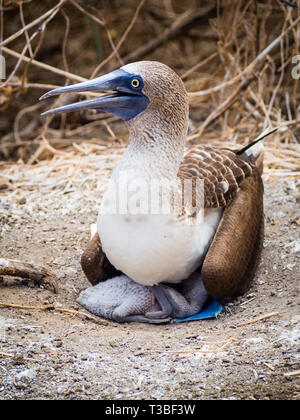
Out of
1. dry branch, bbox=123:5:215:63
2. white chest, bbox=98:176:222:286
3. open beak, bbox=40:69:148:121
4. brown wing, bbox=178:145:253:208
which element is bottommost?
white chest, bbox=98:176:222:286

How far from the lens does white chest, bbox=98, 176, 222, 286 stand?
10.5 feet

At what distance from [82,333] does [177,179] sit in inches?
38.5

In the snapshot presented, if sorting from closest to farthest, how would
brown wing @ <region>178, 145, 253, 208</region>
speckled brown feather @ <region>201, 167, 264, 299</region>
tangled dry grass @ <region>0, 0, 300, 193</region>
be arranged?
speckled brown feather @ <region>201, 167, 264, 299</region>, brown wing @ <region>178, 145, 253, 208</region>, tangled dry grass @ <region>0, 0, 300, 193</region>

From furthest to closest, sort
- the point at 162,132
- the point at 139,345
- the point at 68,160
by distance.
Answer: the point at 68,160
the point at 162,132
the point at 139,345

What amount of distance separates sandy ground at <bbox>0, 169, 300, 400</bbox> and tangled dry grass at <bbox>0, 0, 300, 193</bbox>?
4.24 ft

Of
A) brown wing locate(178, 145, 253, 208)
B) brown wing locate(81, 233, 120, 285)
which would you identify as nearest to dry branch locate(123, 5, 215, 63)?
brown wing locate(178, 145, 253, 208)

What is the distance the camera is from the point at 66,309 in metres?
3.42

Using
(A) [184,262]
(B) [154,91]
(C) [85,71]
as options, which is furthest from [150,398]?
(C) [85,71]

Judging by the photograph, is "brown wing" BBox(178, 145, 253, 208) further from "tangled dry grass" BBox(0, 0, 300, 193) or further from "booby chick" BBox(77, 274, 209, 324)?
"tangled dry grass" BBox(0, 0, 300, 193)

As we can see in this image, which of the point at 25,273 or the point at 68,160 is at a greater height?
the point at 68,160

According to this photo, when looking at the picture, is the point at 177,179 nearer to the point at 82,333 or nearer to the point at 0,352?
the point at 82,333

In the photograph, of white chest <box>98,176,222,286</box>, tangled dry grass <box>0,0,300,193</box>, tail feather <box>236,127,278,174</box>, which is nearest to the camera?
white chest <box>98,176,222,286</box>

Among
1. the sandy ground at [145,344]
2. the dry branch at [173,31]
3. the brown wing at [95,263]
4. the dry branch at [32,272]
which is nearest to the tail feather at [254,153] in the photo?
the sandy ground at [145,344]

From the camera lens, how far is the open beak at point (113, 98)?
127 inches
